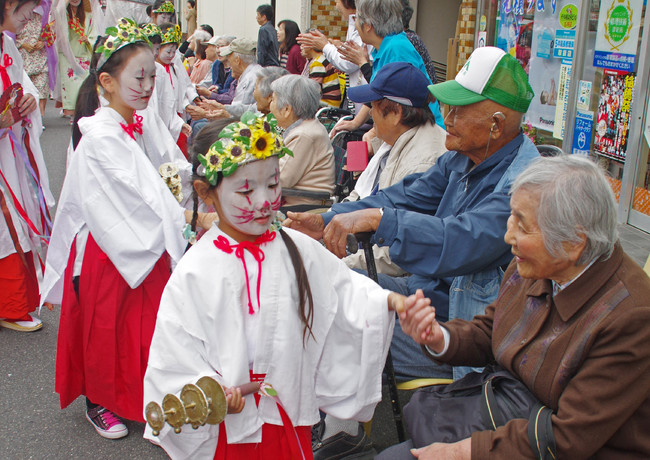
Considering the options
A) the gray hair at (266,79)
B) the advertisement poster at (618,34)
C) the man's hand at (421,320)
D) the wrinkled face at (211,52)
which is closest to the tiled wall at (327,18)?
the wrinkled face at (211,52)

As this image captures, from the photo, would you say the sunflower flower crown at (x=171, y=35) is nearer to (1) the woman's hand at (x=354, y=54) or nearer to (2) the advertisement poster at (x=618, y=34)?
(1) the woman's hand at (x=354, y=54)

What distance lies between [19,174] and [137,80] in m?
1.73

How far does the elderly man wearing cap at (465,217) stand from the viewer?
2.53m

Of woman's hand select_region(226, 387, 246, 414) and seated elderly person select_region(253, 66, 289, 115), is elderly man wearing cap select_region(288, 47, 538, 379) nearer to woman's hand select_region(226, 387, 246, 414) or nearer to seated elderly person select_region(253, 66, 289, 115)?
woman's hand select_region(226, 387, 246, 414)

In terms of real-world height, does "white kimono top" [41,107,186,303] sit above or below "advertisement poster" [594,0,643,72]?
below

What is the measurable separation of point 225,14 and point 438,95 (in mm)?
14707

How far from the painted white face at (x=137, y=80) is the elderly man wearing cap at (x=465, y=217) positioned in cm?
100

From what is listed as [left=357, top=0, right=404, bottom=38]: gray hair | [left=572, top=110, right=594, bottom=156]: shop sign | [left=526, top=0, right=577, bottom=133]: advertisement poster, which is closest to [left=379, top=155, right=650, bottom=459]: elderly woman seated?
[left=357, top=0, right=404, bottom=38]: gray hair

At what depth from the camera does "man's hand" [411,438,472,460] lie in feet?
6.23

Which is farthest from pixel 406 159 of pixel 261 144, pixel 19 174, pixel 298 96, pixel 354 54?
pixel 19 174

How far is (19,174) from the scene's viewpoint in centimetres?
443

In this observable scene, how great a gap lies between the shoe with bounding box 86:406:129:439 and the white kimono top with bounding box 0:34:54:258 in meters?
1.52

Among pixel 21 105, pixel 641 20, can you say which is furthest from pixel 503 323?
pixel 641 20

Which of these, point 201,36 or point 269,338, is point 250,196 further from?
point 201,36
